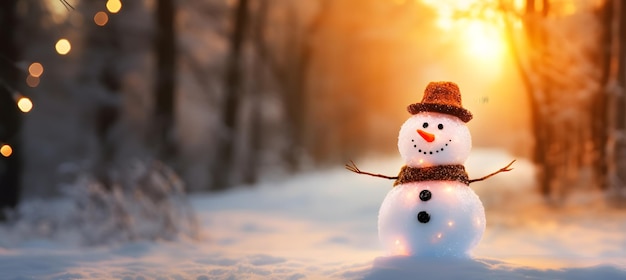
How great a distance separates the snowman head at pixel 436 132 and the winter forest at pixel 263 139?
0.75m

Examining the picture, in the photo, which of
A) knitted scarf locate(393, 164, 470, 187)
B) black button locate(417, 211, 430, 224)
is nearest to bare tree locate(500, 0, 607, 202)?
knitted scarf locate(393, 164, 470, 187)

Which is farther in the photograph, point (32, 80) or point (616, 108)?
point (616, 108)

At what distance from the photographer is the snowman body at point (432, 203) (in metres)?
7.45

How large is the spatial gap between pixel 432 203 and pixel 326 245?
501cm

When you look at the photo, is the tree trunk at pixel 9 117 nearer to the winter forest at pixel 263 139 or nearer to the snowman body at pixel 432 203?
the winter forest at pixel 263 139

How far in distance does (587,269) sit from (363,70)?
2624 cm

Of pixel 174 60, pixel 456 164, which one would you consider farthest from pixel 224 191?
pixel 456 164

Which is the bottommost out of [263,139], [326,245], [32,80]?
[326,245]

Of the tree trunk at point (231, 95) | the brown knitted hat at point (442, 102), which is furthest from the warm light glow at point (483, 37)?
the brown knitted hat at point (442, 102)

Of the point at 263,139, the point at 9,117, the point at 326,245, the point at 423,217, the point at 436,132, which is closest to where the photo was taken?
the point at 423,217

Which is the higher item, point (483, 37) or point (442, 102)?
point (483, 37)

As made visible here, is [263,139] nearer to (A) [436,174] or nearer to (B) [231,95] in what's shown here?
(B) [231,95]

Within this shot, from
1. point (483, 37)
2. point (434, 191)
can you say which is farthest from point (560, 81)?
point (434, 191)

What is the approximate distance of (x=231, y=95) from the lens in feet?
72.5
